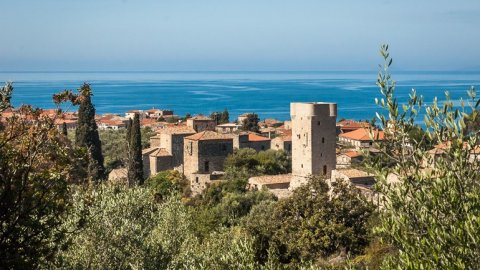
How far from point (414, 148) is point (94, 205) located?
27.6ft

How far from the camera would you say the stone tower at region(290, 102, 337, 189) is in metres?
33.3

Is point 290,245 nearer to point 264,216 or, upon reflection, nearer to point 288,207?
point 288,207

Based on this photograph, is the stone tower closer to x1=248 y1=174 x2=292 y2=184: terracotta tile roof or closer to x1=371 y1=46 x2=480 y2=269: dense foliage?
x1=248 y1=174 x2=292 y2=184: terracotta tile roof

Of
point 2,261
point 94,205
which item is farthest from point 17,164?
point 94,205

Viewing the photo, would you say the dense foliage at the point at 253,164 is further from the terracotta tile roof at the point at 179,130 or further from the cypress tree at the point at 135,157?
the cypress tree at the point at 135,157

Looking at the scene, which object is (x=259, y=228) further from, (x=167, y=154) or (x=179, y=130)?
(x=179, y=130)

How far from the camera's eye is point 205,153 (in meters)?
38.0

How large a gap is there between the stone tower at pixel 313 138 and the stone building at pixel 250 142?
1342cm

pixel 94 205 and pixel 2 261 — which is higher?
pixel 2 261

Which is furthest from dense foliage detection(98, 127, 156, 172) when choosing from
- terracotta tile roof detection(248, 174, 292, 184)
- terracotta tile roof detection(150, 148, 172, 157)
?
terracotta tile roof detection(248, 174, 292, 184)

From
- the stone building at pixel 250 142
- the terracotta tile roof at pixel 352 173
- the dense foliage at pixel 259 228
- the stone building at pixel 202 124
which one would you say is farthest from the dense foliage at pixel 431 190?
the stone building at pixel 202 124

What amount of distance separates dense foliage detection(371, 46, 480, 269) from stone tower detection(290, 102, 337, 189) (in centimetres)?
2599

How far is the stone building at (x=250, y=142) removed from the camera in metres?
47.4

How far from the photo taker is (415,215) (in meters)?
6.42
